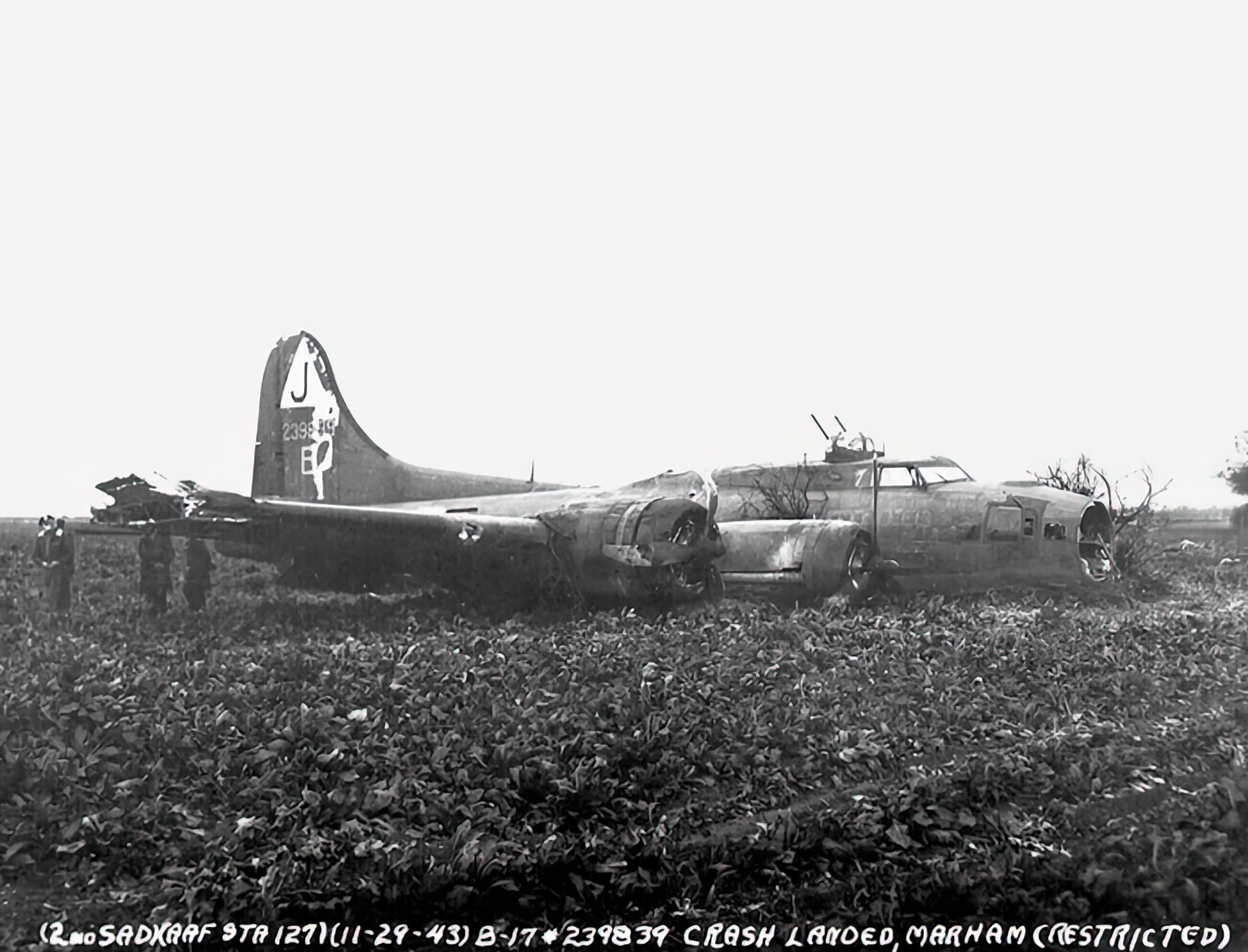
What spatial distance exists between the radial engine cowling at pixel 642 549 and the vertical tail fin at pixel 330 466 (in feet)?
4.17

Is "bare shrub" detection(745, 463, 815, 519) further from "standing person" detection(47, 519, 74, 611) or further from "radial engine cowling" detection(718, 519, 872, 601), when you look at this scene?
"standing person" detection(47, 519, 74, 611)

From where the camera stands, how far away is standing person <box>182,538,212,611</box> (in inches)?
233

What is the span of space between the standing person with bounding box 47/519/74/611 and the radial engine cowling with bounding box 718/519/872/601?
16.9ft

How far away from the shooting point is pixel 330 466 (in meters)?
9.49

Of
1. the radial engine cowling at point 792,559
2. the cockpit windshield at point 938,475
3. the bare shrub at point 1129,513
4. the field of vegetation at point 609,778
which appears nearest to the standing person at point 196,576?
the field of vegetation at point 609,778

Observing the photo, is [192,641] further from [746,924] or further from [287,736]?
[746,924]

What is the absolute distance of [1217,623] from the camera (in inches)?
214

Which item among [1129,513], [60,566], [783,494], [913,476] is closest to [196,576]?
[60,566]

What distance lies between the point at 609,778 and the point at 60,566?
3541mm

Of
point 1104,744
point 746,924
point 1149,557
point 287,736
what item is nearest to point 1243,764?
point 1104,744

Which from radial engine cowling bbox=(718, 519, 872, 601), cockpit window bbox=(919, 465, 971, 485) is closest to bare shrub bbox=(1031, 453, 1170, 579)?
cockpit window bbox=(919, 465, 971, 485)

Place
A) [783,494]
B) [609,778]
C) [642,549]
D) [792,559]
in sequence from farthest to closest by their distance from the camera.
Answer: [783,494] < [792,559] < [642,549] < [609,778]

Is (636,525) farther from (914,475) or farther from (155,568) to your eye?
(155,568)

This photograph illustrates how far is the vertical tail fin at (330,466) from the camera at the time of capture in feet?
28.3
